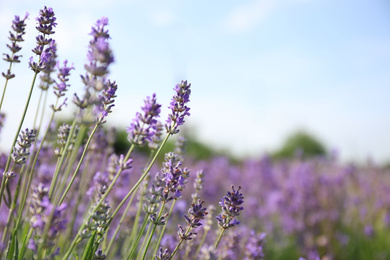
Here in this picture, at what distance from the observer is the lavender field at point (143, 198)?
4.43ft

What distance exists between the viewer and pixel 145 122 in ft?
4.79

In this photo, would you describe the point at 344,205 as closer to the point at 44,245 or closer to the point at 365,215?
the point at 365,215

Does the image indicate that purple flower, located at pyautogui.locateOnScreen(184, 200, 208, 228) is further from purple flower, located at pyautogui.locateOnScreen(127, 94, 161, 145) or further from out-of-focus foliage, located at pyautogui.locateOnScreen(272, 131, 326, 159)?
out-of-focus foliage, located at pyautogui.locateOnScreen(272, 131, 326, 159)

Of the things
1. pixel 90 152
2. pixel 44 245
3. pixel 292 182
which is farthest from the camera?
pixel 292 182

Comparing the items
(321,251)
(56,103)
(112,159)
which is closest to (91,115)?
(56,103)

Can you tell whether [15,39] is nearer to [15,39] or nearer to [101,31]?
[15,39]

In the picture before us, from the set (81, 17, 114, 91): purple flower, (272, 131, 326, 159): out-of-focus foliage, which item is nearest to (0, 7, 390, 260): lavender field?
(81, 17, 114, 91): purple flower

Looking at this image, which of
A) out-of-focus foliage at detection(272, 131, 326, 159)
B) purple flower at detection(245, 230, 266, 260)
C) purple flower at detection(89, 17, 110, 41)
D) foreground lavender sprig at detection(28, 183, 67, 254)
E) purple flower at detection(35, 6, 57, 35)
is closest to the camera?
foreground lavender sprig at detection(28, 183, 67, 254)

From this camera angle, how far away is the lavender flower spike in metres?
1.59

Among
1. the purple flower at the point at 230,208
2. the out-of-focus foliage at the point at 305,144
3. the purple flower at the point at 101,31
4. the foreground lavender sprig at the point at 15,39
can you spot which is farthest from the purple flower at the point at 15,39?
the out-of-focus foliage at the point at 305,144

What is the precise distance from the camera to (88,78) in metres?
1.25

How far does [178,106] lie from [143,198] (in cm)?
73

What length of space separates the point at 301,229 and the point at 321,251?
48 cm

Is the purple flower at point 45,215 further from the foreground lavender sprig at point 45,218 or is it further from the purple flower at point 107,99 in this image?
the purple flower at point 107,99
